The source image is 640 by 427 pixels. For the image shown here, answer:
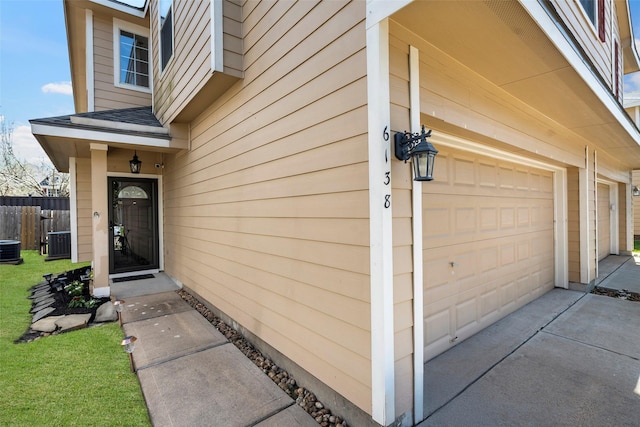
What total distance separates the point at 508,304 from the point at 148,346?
430cm

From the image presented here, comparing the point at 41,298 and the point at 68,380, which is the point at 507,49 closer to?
the point at 68,380

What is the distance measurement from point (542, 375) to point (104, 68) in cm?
840

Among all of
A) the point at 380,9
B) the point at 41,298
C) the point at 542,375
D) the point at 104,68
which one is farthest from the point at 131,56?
the point at 542,375

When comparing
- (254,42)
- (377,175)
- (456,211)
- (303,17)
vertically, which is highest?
(254,42)

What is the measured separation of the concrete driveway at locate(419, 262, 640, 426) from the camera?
2014 millimetres

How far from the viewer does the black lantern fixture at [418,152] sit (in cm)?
174

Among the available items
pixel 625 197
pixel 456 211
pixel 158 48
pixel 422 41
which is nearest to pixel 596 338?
pixel 456 211

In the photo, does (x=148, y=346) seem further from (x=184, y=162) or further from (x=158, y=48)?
(x=158, y=48)

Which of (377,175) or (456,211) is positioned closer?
(377,175)

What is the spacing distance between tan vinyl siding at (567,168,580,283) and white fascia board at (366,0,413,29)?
197 inches

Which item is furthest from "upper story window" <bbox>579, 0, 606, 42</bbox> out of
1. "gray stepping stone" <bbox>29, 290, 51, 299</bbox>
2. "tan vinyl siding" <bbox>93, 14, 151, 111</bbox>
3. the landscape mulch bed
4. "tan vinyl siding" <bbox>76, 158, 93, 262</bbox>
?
"tan vinyl siding" <bbox>76, 158, 93, 262</bbox>

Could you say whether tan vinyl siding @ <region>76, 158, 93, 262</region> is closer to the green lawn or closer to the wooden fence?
the green lawn

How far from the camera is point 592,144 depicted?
5.05 metres

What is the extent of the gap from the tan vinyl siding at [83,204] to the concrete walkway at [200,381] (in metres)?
4.13
